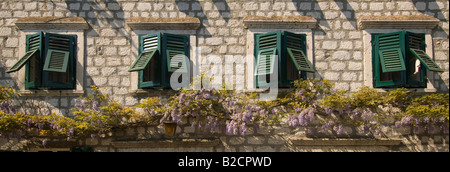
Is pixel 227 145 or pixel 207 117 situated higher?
pixel 207 117

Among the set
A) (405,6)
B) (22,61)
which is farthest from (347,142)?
(22,61)

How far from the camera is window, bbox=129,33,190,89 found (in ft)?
24.9

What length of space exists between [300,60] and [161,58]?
2304 millimetres

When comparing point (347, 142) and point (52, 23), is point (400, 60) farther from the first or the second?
point (52, 23)

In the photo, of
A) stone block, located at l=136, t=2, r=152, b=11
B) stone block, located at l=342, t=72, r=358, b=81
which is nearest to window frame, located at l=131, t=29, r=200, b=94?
stone block, located at l=136, t=2, r=152, b=11

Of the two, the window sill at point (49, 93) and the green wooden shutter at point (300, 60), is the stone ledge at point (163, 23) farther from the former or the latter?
the green wooden shutter at point (300, 60)

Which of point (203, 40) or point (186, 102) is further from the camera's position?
point (203, 40)

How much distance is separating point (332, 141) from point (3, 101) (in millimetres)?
5429

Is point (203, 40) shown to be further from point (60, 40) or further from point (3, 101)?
point (3, 101)

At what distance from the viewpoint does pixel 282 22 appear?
7.83 metres

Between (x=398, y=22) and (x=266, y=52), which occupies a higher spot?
(x=398, y=22)
